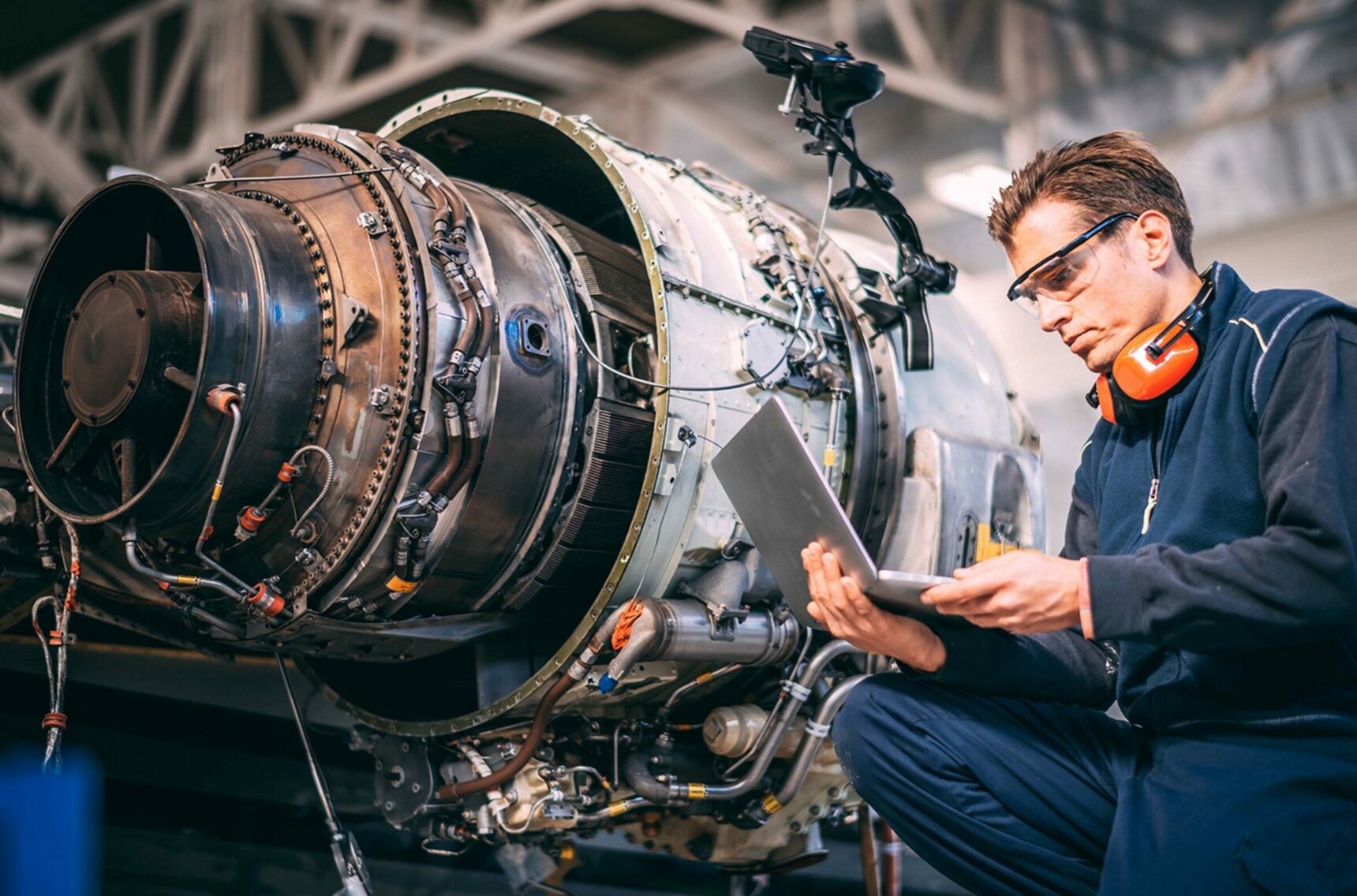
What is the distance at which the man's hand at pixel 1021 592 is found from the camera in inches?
79.1

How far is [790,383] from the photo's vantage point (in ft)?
10.8

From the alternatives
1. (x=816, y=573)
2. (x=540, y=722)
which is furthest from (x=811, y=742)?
(x=816, y=573)

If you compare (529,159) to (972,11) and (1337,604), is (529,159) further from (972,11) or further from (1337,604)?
(972,11)

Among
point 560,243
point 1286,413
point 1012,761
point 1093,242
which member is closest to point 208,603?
point 560,243

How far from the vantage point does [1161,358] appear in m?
2.26

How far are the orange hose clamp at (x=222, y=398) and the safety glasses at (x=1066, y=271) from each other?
1.57 meters

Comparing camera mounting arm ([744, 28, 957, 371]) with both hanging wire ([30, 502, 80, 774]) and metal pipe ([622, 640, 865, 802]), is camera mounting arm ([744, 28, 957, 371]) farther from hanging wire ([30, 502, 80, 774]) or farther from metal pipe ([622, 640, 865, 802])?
hanging wire ([30, 502, 80, 774])

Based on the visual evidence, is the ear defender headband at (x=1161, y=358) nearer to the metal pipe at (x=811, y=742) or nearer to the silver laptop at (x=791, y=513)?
the silver laptop at (x=791, y=513)

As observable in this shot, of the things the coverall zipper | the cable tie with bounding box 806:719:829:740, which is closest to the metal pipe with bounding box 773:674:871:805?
the cable tie with bounding box 806:719:829:740

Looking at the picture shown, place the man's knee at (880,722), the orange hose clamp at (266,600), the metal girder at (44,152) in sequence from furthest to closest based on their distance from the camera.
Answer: the metal girder at (44,152), the orange hose clamp at (266,600), the man's knee at (880,722)

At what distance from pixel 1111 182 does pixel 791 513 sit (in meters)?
0.88

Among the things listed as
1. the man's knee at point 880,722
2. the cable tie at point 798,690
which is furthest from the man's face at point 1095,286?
the cable tie at point 798,690

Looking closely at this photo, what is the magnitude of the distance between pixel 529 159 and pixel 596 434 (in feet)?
3.90

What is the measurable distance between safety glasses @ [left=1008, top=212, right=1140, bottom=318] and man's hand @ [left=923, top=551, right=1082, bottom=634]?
0.60 metres
